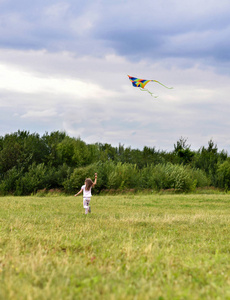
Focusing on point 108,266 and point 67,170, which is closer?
point 108,266

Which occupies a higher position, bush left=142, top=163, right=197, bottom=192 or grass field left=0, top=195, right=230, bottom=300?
bush left=142, top=163, right=197, bottom=192

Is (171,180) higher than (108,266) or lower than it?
higher

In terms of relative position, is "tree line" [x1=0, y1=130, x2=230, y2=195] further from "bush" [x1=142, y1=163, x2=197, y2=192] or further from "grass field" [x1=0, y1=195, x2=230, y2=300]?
"grass field" [x1=0, y1=195, x2=230, y2=300]

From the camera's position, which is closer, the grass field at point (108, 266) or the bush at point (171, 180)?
the grass field at point (108, 266)

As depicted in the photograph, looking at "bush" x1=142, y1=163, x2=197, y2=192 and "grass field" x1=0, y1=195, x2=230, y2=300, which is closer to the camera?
"grass field" x1=0, y1=195, x2=230, y2=300

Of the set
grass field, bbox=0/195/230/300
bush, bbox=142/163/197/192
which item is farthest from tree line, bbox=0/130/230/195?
grass field, bbox=0/195/230/300

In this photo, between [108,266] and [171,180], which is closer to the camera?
[108,266]

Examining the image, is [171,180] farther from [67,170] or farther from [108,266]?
[108,266]

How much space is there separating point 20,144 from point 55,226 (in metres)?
38.3

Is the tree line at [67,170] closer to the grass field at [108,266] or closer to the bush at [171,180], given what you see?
the bush at [171,180]

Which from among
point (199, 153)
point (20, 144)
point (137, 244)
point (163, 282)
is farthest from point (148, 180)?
point (163, 282)

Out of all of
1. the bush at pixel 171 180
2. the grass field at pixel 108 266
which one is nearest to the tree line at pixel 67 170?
the bush at pixel 171 180

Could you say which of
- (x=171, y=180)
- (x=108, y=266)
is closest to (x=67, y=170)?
(x=171, y=180)

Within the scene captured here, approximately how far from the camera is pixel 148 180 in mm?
47062
